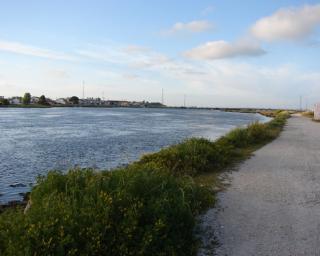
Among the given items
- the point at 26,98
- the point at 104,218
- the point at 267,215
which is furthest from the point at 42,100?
the point at 104,218

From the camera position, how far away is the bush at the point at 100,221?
5.04 meters

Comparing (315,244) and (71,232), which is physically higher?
(71,232)

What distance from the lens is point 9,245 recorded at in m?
4.92

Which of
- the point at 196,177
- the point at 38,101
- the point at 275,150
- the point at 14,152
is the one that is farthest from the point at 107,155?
the point at 38,101

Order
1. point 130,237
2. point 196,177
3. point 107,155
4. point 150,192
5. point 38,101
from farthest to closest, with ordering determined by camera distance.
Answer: point 38,101 < point 107,155 < point 196,177 < point 150,192 < point 130,237

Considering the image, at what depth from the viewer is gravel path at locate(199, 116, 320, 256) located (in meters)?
6.13

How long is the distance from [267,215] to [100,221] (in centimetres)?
372

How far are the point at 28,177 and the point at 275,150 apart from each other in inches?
432

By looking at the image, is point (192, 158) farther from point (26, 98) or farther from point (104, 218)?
point (26, 98)

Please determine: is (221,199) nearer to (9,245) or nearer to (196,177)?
(196,177)

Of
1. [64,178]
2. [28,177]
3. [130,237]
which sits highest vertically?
[64,178]

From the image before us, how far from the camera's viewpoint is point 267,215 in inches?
303

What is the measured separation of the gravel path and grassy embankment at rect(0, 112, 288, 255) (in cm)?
56

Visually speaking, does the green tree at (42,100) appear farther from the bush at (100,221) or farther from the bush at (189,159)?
the bush at (100,221)
